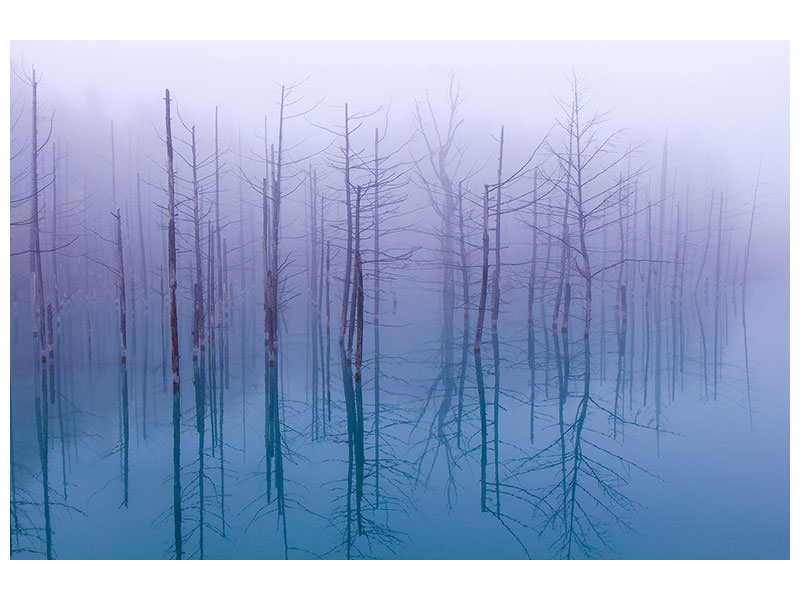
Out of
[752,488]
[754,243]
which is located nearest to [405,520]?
[752,488]

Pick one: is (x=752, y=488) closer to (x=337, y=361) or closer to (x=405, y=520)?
(x=405, y=520)

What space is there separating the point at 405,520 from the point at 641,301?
21.2 m

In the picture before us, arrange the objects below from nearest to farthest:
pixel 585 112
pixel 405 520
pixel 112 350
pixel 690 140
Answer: pixel 405 520, pixel 112 350, pixel 585 112, pixel 690 140

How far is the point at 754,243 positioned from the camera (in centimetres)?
3591

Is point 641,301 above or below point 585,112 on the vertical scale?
below

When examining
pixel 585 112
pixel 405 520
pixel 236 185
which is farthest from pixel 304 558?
pixel 236 185

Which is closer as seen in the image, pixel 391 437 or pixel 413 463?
pixel 413 463

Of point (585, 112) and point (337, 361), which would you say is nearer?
point (337, 361)

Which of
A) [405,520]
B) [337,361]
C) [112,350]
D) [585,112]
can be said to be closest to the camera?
[405,520]

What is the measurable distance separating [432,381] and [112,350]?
20.9ft

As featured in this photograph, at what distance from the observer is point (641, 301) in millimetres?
24141
